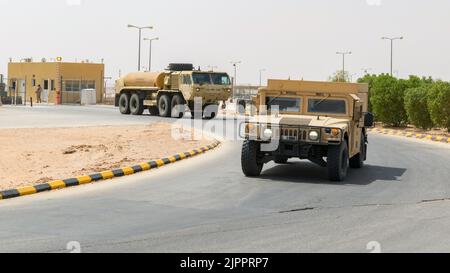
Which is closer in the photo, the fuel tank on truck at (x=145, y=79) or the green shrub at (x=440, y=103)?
the green shrub at (x=440, y=103)

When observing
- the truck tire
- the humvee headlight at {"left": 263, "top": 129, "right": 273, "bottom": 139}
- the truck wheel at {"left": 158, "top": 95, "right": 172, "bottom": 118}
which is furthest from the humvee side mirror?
the truck tire

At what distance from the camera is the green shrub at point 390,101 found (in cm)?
3675

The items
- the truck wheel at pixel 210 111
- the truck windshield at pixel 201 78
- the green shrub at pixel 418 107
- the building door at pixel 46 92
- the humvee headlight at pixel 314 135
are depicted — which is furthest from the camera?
the building door at pixel 46 92

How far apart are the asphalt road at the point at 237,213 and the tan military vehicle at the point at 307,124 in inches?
19.5

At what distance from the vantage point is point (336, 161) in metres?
Result: 13.4

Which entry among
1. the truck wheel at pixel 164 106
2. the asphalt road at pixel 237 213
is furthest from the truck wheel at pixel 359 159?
the truck wheel at pixel 164 106

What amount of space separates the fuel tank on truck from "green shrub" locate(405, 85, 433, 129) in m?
13.4

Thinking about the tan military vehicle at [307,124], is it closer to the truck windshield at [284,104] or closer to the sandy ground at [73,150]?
the truck windshield at [284,104]

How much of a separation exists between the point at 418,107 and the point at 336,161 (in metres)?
22.1

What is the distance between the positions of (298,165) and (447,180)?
3.73 metres

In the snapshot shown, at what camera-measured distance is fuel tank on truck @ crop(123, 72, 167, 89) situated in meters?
38.6

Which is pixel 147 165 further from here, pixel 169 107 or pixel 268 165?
pixel 169 107
